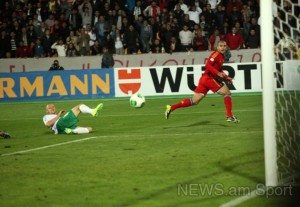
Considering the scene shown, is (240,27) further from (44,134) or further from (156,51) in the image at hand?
(44,134)

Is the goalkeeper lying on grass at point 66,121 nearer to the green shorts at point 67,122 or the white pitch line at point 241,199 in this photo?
the green shorts at point 67,122

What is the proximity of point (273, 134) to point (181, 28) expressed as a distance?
20.1m

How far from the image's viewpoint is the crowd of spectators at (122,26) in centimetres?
2662

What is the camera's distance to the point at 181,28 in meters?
27.2

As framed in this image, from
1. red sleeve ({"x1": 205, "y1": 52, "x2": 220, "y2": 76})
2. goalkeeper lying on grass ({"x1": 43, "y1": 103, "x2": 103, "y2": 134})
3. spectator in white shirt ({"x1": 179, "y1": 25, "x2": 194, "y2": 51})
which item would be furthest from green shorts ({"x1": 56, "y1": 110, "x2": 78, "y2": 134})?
spectator in white shirt ({"x1": 179, "y1": 25, "x2": 194, "y2": 51})

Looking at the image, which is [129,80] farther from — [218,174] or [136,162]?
[218,174]

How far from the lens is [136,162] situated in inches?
391

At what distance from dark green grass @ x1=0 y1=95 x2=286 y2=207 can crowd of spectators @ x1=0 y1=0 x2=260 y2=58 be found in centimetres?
976

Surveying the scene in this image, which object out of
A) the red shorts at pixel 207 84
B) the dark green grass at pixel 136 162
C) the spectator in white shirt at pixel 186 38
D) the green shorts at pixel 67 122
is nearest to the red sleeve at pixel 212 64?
the red shorts at pixel 207 84

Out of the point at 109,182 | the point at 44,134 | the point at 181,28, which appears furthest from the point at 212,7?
the point at 109,182

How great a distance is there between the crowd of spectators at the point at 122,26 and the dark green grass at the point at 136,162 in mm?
9764

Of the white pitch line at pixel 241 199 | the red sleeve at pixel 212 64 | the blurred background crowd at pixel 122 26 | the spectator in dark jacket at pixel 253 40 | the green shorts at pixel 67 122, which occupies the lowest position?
the white pitch line at pixel 241 199

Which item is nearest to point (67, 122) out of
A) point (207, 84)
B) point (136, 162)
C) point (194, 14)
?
point (207, 84)

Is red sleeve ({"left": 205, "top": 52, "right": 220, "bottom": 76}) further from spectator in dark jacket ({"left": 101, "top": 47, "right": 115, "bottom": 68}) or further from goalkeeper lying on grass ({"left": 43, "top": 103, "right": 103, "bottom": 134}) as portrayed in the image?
spectator in dark jacket ({"left": 101, "top": 47, "right": 115, "bottom": 68})
